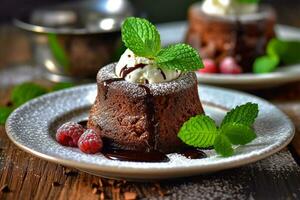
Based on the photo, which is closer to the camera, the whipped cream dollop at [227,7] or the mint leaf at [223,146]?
the mint leaf at [223,146]


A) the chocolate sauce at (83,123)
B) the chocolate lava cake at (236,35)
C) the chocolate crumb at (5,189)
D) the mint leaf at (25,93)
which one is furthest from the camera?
the chocolate lava cake at (236,35)

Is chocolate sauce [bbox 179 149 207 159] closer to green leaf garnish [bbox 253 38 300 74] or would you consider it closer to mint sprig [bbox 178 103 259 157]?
mint sprig [bbox 178 103 259 157]

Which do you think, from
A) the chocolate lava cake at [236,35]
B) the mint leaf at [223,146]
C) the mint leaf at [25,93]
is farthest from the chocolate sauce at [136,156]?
the chocolate lava cake at [236,35]

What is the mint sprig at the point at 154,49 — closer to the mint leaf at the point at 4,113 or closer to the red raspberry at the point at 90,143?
the red raspberry at the point at 90,143

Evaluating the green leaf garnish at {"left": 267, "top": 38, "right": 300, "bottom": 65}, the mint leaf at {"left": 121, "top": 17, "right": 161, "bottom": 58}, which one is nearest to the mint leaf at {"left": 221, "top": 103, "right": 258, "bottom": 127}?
the mint leaf at {"left": 121, "top": 17, "right": 161, "bottom": 58}

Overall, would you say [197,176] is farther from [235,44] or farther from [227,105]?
[235,44]

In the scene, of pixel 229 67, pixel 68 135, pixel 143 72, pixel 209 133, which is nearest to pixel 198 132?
pixel 209 133

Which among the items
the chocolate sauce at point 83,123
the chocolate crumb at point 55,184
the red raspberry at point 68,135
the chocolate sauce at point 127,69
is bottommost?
the chocolate sauce at point 83,123
